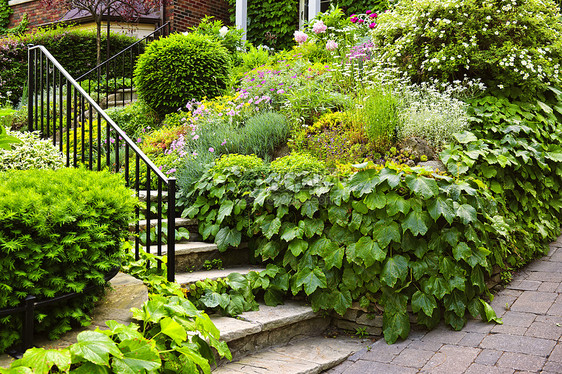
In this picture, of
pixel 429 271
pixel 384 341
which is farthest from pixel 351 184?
pixel 384 341

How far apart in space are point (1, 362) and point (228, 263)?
2.02m

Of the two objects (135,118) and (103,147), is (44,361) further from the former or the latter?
(135,118)

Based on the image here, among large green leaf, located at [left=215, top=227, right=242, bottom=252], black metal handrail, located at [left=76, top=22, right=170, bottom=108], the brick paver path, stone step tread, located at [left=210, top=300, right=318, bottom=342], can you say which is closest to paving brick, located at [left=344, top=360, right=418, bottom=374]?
the brick paver path

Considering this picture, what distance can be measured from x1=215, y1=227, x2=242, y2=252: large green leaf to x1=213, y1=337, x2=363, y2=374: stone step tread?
90 cm

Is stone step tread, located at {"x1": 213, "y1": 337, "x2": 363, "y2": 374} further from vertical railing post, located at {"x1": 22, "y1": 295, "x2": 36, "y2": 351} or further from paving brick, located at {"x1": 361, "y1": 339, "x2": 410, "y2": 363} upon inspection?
vertical railing post, located at {"x1": 22, "y1": 295, "x2": 36, "y2": 351}

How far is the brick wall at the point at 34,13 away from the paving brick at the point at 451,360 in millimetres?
11299

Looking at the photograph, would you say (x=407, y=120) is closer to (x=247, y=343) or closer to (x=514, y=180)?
(x=514, y=180)

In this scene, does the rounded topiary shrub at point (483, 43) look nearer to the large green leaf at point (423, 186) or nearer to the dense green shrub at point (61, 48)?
the large green leaf at point (423, 186)

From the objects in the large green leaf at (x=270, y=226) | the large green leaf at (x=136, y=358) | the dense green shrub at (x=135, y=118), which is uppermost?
the dense green shrub at (x=135, y=118)

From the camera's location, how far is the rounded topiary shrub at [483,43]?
499 centimetres

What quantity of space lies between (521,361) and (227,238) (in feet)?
6.94

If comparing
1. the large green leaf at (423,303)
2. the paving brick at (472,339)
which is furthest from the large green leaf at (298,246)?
the paving brick at (472,339)

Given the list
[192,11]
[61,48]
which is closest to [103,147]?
[192,11]

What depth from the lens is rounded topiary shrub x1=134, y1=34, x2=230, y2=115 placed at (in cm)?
656
